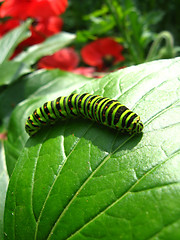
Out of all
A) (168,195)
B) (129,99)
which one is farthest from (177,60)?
(168,195)

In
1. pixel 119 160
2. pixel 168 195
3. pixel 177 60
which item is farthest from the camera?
pixel 177 60

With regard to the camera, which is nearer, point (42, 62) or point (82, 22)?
point (42, 62)

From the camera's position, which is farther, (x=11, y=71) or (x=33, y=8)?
(x=33, y=8)

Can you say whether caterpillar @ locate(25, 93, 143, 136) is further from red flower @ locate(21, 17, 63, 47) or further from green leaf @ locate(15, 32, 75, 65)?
red flower @ locate(21, 17, 63, 47)

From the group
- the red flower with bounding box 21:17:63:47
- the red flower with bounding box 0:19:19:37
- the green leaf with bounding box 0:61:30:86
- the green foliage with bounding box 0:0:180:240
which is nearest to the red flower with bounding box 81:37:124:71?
the red flower with bounding box 21:17:63:47

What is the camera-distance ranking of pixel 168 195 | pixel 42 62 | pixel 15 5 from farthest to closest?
1. pixel 42 62
2. pixel 15 5
3. pixel 168 195

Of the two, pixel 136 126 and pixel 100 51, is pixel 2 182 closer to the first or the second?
pixel 136 126

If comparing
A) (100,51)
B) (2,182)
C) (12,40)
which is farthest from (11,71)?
(100,51)

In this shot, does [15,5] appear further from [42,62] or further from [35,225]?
[35,225]
